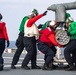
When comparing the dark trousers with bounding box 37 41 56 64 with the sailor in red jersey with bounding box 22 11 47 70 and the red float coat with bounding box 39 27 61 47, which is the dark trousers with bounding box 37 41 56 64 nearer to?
the red float coat with bounding box 39 27 61 47

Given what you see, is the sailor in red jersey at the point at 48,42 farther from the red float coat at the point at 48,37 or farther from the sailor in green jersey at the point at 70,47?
the sailor in green jersey at the point at 70,47

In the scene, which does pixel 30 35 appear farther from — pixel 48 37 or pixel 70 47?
pixel 70 47

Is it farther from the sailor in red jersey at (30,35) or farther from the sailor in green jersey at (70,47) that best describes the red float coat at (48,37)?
the sailor in green jersey at (70,47)

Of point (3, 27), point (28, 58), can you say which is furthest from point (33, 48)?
point (3, 27)

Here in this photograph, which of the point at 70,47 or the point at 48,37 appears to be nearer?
the point at 70,47

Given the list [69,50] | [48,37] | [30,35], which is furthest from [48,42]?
[69,50]

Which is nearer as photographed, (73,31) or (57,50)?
(73,31)

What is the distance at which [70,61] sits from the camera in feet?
38.7

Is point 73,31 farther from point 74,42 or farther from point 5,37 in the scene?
point 5,37

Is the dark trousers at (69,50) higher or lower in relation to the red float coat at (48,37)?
lower

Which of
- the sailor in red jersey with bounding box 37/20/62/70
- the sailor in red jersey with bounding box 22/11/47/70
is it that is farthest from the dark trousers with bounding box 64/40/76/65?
the sailor in red jersey with bounding box 22/11/47/70

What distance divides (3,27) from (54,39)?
57.8 inches

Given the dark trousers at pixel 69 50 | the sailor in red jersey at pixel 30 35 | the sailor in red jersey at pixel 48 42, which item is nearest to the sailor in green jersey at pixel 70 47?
the dark trousers at pixel 69 50

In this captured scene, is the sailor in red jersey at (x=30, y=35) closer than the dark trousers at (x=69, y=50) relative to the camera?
No
